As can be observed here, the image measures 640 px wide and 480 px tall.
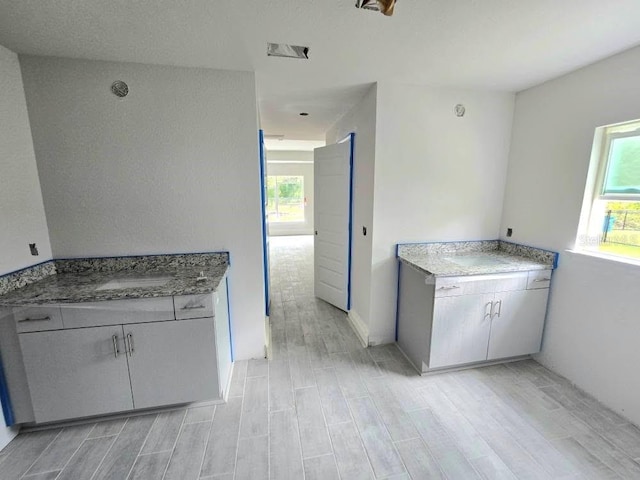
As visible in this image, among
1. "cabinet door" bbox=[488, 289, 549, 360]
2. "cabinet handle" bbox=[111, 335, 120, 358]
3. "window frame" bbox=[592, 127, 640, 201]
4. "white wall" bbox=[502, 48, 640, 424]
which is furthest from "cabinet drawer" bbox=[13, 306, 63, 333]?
"window frame" bbox=[592, 127, 640, 201]

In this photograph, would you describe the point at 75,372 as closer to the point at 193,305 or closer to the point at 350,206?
the point at 193,305

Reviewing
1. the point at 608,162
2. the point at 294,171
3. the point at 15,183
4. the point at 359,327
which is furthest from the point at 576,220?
the point at 294,171

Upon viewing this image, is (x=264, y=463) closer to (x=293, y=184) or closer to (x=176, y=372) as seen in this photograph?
(x=176, y=372)

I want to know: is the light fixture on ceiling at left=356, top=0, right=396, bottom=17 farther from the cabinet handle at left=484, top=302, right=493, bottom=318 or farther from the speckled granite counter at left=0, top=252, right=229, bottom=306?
the cabinet handle at left=484, top=302, right=493, bottom=318

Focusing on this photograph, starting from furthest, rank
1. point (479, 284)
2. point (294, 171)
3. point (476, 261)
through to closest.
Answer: point (294, 171)
point (476, 261)
point (479, 284)

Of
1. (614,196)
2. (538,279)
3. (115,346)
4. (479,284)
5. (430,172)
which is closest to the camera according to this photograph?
(115,346)

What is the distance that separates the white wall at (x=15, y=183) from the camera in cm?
173

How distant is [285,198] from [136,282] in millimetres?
7192

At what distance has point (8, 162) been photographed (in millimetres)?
1767

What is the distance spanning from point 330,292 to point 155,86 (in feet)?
9.30

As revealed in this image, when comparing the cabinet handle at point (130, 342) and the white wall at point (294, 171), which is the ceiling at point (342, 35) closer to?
the cabinet handle at point (130, 342)

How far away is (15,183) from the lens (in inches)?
71.5

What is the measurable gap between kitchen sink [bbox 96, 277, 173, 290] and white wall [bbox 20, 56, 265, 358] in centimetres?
26

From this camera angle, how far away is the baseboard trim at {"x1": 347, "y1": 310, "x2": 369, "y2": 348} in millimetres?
2746
